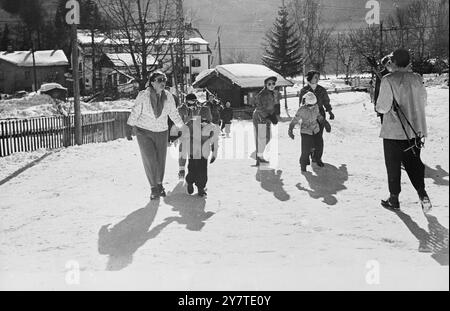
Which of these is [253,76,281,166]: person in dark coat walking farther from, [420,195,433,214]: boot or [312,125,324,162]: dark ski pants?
[420,195,433,214]: boot

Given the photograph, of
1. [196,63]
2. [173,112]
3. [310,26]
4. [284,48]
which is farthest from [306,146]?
[196,63]

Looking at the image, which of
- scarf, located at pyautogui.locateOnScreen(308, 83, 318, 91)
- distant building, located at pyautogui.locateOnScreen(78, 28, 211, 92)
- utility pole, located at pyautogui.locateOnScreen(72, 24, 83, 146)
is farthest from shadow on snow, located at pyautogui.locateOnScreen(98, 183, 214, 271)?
distant building, located at pyautogui.locateOnScreen(78, 28, 211, 92)

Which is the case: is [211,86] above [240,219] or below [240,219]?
above

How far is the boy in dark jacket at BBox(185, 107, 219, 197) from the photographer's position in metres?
5.91

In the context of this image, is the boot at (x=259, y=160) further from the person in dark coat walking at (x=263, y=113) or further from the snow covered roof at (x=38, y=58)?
the snow covered roof at (x=38, y=58)

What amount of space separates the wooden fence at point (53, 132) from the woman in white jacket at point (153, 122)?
848 cm

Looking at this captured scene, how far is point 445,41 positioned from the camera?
2.46 meters

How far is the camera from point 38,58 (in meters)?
53.0

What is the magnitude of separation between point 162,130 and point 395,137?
2.53m

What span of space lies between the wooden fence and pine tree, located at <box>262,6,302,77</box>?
1115 centimetres

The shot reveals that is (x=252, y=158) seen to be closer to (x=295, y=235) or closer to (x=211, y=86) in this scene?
(x=295, y=235)

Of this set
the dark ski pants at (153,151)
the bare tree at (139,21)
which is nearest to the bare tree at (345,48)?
the bare tree at (139,21)

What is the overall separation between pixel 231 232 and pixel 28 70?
53.2 m
